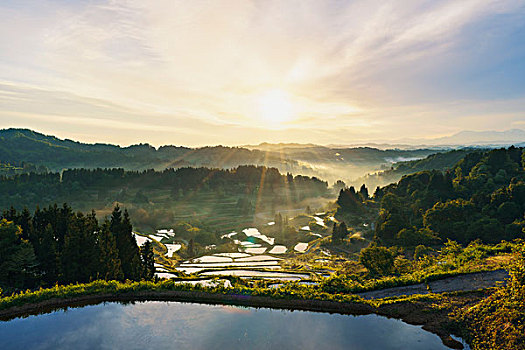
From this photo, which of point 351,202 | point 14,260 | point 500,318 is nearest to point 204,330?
point 500,318

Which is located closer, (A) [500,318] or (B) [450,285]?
(A) [500,318]

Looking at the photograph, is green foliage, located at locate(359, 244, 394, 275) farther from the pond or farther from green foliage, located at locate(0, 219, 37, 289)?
green foliage, located at locate(0, 219, 37, 289)

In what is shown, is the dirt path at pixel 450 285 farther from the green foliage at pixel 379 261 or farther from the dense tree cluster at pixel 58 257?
the dense tree cluster at pixel 58 257

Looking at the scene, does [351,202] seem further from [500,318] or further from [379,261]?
[500,318]

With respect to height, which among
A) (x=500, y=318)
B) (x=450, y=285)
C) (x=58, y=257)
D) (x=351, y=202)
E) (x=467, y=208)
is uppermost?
(x=500, y=318)

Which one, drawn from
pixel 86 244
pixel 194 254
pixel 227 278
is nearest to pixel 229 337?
pixel 227 278

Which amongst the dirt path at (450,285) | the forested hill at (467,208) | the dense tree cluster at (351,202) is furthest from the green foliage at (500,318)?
the dense tree cluster at (351,202)
